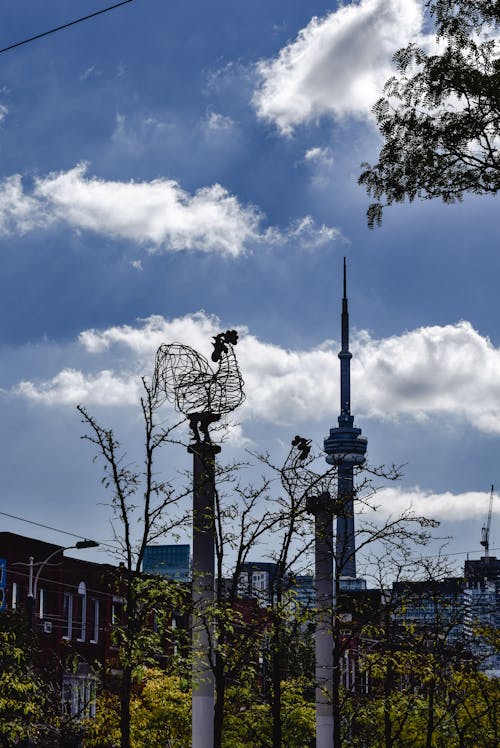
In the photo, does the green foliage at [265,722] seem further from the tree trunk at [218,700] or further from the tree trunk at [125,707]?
the tree trunk at [125,707]

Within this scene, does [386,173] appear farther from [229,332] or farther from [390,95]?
[229,332]

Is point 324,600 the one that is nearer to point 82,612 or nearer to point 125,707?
point 125,707

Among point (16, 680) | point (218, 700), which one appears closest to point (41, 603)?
point (16, 680)

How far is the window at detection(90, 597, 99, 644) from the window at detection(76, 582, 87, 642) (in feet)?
2.78

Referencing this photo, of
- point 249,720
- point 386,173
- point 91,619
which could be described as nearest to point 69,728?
point 249,720

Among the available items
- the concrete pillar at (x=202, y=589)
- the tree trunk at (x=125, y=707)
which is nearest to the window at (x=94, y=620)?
the concrete pillar at (x=202, y=589)

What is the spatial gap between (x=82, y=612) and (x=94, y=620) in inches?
54.4

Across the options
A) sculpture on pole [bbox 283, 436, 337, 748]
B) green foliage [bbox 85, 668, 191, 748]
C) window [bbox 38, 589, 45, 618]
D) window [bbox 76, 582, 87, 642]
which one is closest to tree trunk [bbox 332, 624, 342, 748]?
sculpture on pole [bbox 283, 436, 337, 748]

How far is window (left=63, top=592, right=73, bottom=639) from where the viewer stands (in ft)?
189

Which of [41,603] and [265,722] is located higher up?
[41,603]

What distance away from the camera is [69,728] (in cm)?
3209

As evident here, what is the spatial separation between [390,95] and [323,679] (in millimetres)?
15890

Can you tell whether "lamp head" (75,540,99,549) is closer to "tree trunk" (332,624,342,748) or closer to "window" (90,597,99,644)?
"window" (90,597,99,644)

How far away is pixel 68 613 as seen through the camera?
2280 inches
